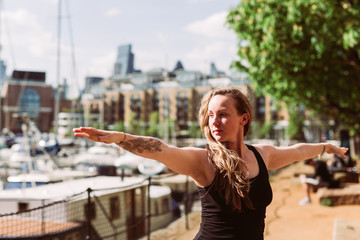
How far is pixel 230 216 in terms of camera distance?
6.80 feet

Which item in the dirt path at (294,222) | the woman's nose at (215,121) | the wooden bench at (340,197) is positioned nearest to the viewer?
the woman's nose at (215,121)

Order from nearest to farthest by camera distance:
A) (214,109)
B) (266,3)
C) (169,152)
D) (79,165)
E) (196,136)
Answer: (169,152)
(214,109)
(266,3)
(79,165)
(196,136)

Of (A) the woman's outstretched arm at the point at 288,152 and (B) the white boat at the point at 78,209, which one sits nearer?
(A) the woman's outstretched arm at the point at 288,152

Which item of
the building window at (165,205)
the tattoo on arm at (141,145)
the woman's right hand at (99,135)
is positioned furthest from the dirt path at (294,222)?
the woman's right hand at (99,135)

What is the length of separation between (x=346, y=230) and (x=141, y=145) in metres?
5.58

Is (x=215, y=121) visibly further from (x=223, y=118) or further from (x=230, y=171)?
(x=230, y=171)

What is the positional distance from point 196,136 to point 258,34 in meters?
76.6

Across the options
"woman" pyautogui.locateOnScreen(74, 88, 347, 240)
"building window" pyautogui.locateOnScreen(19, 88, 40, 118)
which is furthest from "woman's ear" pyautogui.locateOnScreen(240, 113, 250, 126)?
"building window" pyautogui.locateOnScreen(19, 88, 40, 118)

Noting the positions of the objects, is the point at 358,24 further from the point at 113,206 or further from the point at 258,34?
the point at 113,206

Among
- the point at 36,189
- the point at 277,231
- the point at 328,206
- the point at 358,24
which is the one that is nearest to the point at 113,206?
the point at 36,189

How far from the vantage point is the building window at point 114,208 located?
8.95 metres

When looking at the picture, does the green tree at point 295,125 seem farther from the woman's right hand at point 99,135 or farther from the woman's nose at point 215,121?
the woman's right hand at point 99,135

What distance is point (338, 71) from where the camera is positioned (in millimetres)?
12484

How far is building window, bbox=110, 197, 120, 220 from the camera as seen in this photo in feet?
29.4
